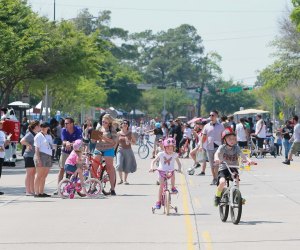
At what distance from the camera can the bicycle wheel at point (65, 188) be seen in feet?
69.9

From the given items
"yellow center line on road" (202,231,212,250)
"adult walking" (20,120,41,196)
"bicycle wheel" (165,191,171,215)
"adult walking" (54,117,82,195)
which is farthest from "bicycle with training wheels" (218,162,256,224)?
"adult walking" (54,117,82,195)

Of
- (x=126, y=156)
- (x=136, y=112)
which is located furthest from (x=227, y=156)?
(x=136, y=112)

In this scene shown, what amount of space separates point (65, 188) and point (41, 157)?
0.86m

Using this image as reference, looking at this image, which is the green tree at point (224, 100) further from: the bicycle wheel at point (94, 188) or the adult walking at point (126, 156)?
the bicycle wheel at point (94, 188)

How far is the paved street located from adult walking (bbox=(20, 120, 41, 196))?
0.41 m

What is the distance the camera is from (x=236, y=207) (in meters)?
15.7

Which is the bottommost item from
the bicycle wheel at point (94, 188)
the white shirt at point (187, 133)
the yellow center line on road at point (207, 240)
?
the yellow center line on road at point (207, 240)

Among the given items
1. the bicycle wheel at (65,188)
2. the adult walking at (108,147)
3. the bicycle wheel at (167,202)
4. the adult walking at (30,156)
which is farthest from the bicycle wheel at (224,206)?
the adult walking at (30,156)

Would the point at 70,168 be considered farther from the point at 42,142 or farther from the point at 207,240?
the point at 207,240

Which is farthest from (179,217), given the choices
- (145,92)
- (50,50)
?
(145,92)

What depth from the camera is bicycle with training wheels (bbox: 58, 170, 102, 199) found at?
2133cm

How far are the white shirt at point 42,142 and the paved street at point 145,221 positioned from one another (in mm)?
1077

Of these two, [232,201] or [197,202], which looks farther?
[197,202]

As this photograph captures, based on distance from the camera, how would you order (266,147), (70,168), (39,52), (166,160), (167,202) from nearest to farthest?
1. (167,202)
2. (166,160)
3. (70,168)
4. (266,147)
5. (39,52)
